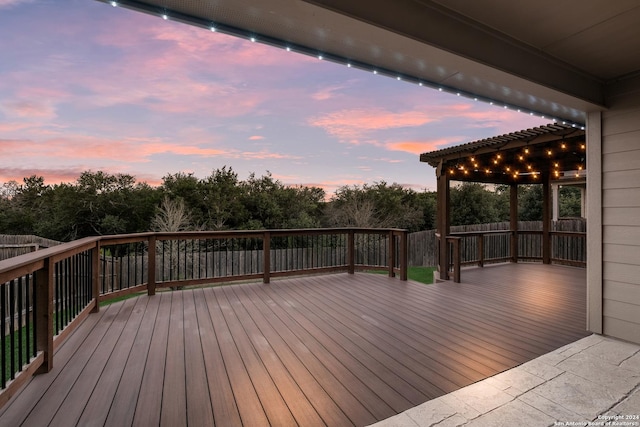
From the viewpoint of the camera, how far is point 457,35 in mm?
2029

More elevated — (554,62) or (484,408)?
(554,62)

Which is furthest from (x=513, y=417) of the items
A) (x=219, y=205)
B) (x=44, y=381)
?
(x=219, y=205)

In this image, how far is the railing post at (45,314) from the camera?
87.7 inches

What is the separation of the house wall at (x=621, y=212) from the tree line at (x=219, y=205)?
1231 cm

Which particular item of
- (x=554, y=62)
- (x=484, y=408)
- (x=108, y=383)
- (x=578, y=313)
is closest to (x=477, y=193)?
(x=578, y=313)

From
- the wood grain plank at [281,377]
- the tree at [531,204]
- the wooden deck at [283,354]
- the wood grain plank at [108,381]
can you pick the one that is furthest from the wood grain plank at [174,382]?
the tree at [531,204]

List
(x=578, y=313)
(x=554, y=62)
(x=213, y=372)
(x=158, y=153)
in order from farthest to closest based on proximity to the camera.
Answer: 1. (x=158, y=153)
2. (x=578, y=313)
3. (x=554, y=62)
4. (x=213, y=372)

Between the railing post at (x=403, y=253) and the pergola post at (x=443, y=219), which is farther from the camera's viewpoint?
the pergola post at (x=443, y=219)

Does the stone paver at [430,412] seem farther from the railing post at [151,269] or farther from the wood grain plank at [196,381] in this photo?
the railing post at [151,269]

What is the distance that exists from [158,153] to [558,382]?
1530cm

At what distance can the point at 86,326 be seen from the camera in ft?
10.3

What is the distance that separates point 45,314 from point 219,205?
12609mm

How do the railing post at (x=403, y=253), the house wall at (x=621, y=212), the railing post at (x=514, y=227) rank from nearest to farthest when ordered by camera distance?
the house wall at (x=621, y=212) < the railing post at (x=403, y=253) < the railing post at (x=514, y=227)

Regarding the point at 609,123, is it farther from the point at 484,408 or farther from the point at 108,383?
the point at 108,383
